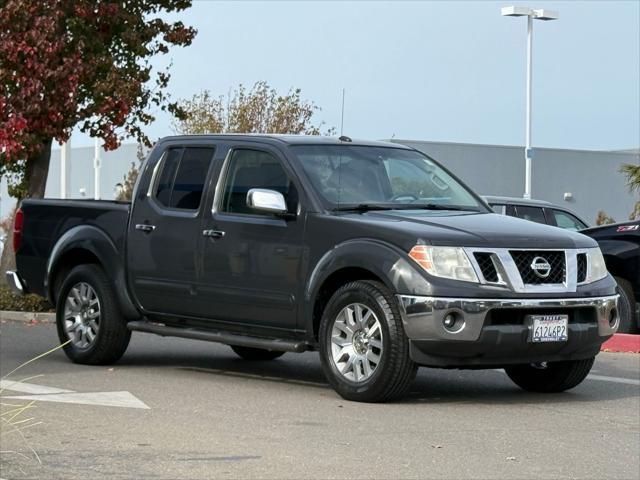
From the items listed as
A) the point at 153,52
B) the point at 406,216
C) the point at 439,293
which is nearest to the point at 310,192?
the point at 406,216

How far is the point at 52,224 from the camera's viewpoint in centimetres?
1337

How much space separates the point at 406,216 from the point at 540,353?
1372mm

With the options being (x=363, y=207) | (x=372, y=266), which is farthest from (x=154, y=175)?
(x=372, y=266)

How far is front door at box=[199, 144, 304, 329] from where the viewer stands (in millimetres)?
11047

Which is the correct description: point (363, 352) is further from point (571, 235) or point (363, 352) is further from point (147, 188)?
point (147, 188)

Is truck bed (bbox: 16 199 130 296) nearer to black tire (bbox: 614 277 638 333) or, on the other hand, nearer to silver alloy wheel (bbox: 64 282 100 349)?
silver alloy wheel (bbox: 64 282 100 349)

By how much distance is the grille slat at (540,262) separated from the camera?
1033 centimetres

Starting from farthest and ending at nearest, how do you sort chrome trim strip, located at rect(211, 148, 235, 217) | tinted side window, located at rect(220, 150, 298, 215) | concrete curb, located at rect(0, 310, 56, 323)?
concrete curb, located at rect(0, 310, 56, 323) → chrome trim strip, located at rect(211, 148, 235, 217) → tinted side window, located at rect(220, 150, 298, 215)

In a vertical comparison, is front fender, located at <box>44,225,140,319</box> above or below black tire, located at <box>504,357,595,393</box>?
above

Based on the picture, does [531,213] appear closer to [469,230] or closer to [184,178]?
[184,178]

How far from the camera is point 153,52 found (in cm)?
2170

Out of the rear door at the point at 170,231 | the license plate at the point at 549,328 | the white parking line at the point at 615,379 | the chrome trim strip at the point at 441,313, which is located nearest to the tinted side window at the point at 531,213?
the white parking line at the point at 615,379

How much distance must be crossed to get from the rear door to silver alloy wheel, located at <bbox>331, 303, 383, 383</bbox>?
1613 mm

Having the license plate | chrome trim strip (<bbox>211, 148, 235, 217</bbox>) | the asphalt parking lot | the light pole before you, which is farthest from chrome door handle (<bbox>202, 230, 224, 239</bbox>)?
the light pole
